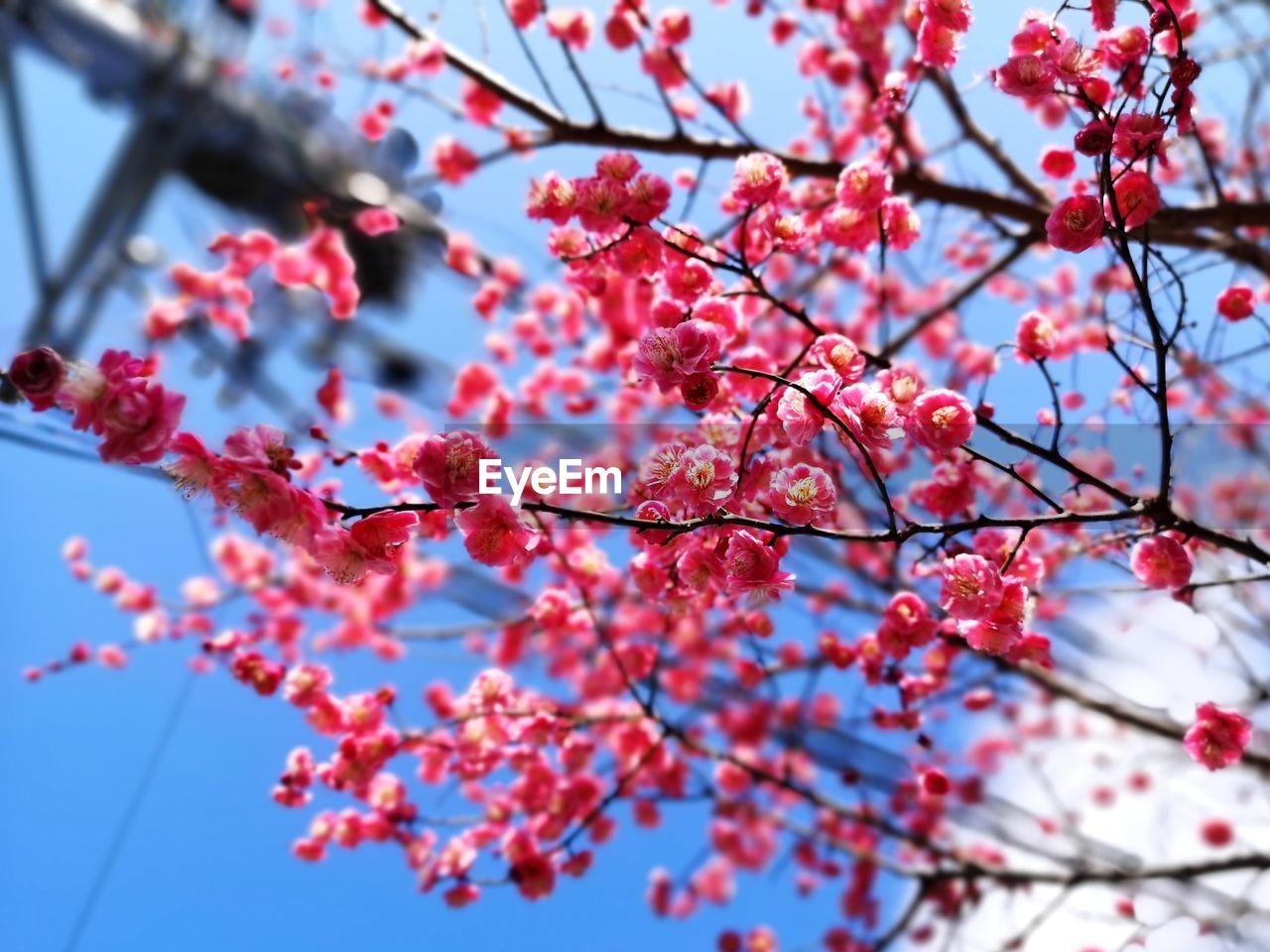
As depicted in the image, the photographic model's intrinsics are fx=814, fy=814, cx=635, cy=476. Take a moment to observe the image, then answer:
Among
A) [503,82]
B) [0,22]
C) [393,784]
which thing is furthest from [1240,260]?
[0,22]

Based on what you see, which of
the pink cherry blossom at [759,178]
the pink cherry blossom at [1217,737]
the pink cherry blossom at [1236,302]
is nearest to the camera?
the pink cherry blossom at [1217,737]

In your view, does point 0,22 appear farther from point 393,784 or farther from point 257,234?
point 393,784

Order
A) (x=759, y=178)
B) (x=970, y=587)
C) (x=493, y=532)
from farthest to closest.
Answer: (x=759, y=178) < (x=970, y=587) < (x=493, y=532)

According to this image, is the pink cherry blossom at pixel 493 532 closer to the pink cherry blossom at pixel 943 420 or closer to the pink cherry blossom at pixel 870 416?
the pink cherry blossom at pixel 870 416

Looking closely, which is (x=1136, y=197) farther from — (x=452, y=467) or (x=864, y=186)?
(x=452, y=467)

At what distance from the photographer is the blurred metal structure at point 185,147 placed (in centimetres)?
534

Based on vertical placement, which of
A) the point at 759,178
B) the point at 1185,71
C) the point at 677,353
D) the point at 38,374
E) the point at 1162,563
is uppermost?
the point at 759,178

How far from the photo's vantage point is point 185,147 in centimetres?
725

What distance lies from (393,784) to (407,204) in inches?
154
